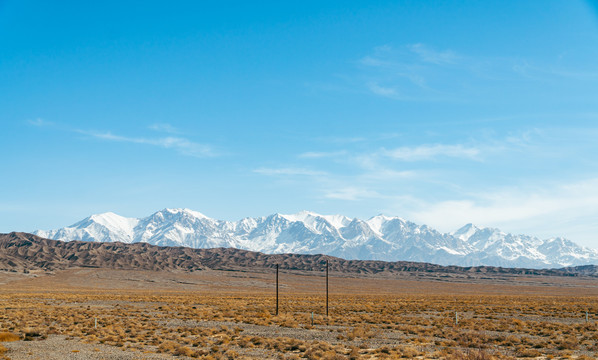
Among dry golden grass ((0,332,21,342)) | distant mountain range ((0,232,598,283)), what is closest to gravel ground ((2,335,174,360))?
dry golden grass ((0,332,21,342))

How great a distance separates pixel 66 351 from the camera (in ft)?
79.0

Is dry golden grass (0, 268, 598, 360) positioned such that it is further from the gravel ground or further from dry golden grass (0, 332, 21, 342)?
the gravel ground

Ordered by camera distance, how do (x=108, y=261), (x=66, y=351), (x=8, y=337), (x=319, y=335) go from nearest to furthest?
(x=66, y=351)
(x=8, y=337)
(x=319, y=335)
(x=108, y=261)

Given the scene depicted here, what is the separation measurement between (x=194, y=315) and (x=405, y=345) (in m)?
22.5

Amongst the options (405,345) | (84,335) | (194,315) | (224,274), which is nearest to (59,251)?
(224,274)

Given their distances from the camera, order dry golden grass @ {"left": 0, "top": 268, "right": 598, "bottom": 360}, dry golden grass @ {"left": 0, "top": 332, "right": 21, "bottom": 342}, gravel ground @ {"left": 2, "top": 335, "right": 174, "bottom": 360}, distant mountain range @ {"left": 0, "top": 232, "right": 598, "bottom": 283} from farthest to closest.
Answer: distant mountain range @ {"left": 0, "top": 232, "right": 598, "bottom": 283}, dry golden grass @ {"left": 0, "top": 332, "right": 21, "bottom": 342}, dry golden grass @ {"left": 0, "top": 268, "right": 598, "bottom": 360}, gravel ground @ {"left": 2, "top": 335, "right": 174, "bottom": 360}

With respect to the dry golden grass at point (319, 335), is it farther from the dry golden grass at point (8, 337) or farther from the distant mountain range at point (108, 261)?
the distant mountain range at point (108, 261)

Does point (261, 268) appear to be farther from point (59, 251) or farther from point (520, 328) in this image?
point (520, 328)

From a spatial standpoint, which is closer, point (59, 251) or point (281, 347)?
point (281, 347)

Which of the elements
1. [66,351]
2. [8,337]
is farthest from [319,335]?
[8,337]

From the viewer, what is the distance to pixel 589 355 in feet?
79.8

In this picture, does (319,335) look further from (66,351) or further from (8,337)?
(8,337)

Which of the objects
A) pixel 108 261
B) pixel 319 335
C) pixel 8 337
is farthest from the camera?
pixel 108 261

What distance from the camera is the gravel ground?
2252 cm
